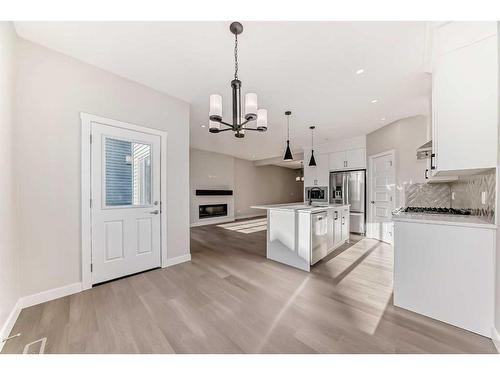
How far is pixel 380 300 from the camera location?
211 centimetres

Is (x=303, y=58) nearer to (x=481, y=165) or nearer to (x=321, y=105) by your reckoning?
(x=321, y=105)

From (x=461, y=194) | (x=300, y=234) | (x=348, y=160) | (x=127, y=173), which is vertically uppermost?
(x=348, y=160)

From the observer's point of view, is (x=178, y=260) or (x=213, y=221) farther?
(x=213, y=221)

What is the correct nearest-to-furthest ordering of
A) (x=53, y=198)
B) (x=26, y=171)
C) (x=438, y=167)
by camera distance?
(x=438, y=167), (x=26, y=171), (x=53, y=198)

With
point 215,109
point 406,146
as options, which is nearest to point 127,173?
point 215,109

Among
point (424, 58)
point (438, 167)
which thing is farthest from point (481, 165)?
point (424, 58)

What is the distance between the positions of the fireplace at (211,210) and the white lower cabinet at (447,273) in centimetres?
612

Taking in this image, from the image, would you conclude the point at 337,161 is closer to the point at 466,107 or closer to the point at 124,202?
the point at 466,107

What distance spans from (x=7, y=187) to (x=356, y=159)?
20.8ft

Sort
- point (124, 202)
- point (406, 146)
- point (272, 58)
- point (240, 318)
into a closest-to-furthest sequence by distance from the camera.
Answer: point (240, 318), point (272, 58), point (124, 202), point (406, 146)

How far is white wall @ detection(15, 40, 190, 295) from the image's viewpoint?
1.99 metres

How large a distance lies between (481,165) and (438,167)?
25cm

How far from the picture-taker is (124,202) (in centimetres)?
267

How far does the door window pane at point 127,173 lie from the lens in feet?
8.38
